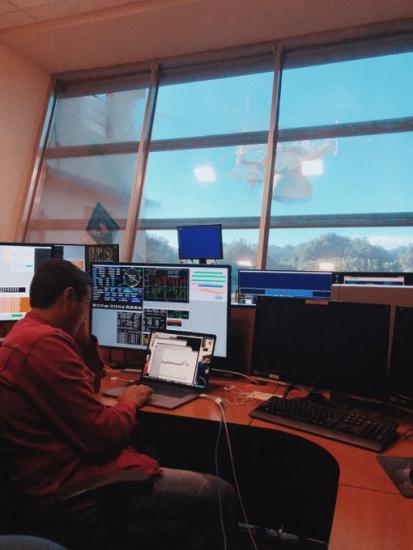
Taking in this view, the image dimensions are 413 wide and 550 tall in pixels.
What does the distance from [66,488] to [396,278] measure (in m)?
1.84

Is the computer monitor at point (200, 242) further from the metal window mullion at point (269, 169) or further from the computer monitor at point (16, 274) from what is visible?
the metal window mullion at point (269, 169)

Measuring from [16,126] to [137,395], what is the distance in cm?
388

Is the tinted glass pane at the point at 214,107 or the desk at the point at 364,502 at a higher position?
the tinted glass pane at the point at 214,107

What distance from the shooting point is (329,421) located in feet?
4.56

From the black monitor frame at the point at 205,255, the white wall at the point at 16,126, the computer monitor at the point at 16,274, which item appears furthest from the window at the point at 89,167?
the computer monitor at the point at 16,274

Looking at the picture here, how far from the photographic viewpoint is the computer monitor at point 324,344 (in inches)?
61.1

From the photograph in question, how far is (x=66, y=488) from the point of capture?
1047 millimetres

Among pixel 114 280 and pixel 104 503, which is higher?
pixel 114 280

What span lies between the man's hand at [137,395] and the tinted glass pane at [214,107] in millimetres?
3087

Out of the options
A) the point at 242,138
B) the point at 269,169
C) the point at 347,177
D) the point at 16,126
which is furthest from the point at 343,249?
the point at 16,126

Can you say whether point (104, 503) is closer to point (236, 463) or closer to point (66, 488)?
point (66, 488)

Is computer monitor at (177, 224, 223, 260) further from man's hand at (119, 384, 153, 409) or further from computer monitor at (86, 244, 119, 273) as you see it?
man's hand at (119, 384, 153, 409)

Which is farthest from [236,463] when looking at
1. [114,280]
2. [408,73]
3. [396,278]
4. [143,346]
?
[408,73]

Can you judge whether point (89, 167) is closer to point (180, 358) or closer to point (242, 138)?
point (242, 138)
